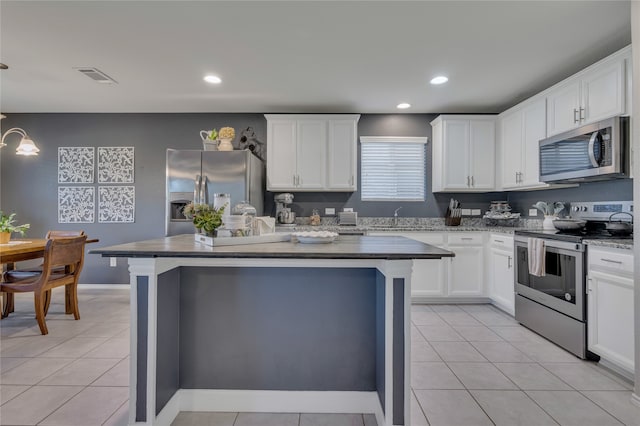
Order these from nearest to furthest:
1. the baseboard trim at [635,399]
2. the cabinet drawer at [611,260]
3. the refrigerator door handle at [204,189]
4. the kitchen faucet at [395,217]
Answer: the baseboard trim at [635,399] → the cabinet drawer at [611,260] → the refrigerator door handle at [204,189] → the kitchen faucet at [395,217]

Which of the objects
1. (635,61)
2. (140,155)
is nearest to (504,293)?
(635,61)

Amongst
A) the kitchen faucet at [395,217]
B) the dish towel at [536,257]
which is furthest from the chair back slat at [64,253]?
the dish towel at [536,257]

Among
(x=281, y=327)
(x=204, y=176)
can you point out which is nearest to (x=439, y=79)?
(x=204, y=176)

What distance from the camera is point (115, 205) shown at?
14.9 feet

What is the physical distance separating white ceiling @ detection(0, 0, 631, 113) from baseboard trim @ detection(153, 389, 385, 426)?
2.47 meters

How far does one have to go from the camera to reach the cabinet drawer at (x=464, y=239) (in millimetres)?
3836

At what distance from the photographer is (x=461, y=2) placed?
6.93 ft

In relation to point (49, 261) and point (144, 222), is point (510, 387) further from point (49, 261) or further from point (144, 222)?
point (144, 222)

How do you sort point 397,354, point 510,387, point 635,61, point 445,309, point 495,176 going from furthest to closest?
1. point 495,176
2. point 445,309
3. point 510,387
4. point 635,61
5. point 397,354

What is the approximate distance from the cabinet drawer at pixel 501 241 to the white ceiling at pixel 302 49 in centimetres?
167

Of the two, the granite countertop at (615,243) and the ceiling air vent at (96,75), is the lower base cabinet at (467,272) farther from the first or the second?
the ceiling air vent at (96,75)

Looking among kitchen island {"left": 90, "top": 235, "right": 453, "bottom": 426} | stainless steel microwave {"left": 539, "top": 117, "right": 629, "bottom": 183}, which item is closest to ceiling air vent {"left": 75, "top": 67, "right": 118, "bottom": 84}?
kitchen island {"left": 90, "top": 235, "right": 453, "bottom": 426}

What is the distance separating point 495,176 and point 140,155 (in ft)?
16.1

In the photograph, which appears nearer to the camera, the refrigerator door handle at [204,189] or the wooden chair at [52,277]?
the wooden chair at [52,277]
